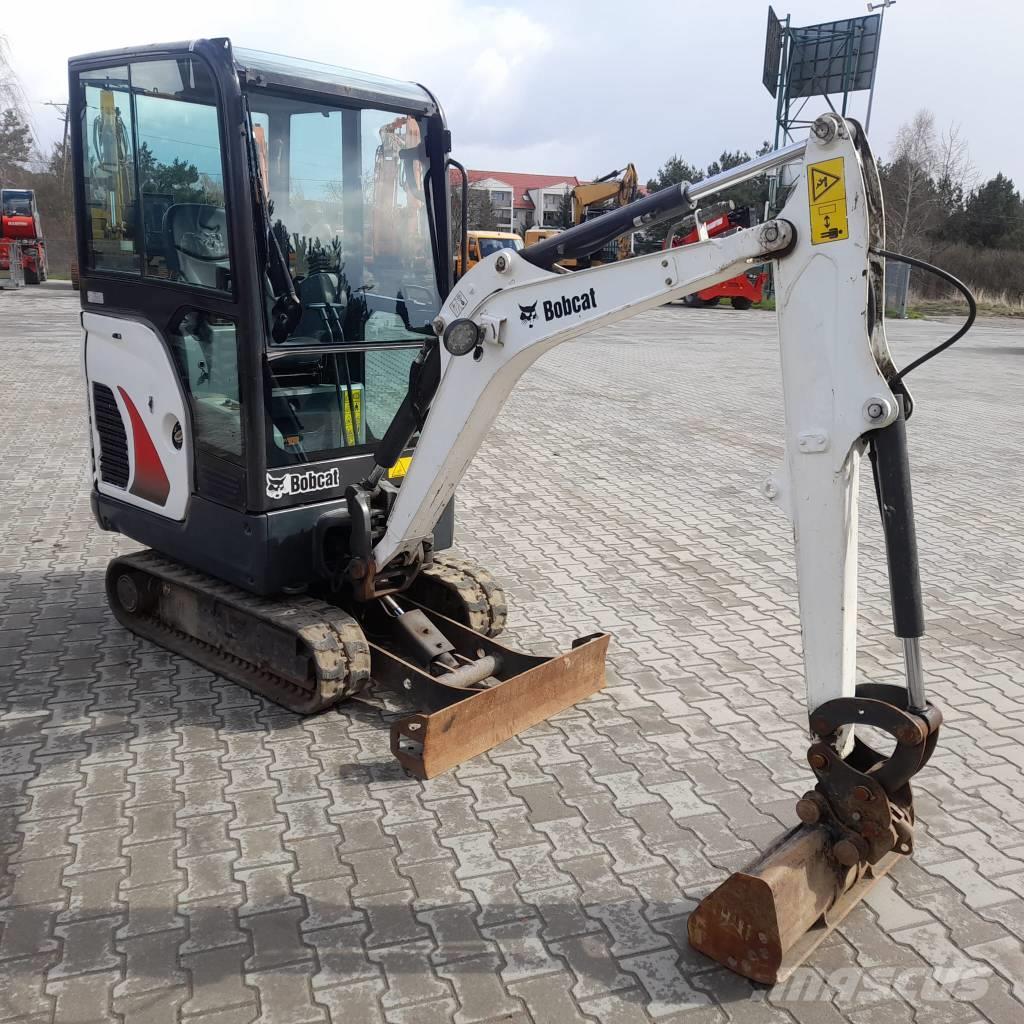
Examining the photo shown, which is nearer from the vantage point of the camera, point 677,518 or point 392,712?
point 392,712

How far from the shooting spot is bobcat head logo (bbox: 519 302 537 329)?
405 cm

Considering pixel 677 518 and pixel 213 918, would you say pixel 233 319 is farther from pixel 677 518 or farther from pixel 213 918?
pixel 677 518

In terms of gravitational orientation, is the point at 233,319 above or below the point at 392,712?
above

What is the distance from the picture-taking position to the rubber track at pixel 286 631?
477 cm

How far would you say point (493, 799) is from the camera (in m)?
4.27

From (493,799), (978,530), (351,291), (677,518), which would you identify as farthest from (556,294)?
(978,530)

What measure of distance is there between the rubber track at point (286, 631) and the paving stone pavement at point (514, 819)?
108 mm

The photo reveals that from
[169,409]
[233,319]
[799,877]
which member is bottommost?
[799,877]

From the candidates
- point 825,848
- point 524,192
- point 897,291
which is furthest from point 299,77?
point 524,192

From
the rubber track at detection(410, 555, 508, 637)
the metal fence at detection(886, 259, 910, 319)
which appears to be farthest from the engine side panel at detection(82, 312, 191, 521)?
the metal fence at detection(886, 259, 910, 319)

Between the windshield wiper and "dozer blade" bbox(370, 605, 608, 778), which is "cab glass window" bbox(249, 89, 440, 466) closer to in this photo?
the windshield wiper

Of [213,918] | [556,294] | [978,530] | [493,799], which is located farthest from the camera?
[978,530]

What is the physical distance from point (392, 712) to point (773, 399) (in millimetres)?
10873

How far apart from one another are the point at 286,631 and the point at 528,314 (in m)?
1.93
